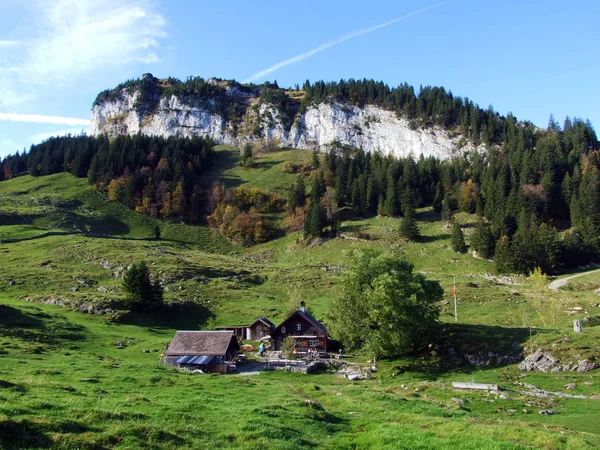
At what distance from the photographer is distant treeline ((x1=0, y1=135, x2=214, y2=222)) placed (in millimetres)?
139625

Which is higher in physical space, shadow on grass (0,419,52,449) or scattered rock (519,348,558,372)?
shadow on grass (0,419,52,449)

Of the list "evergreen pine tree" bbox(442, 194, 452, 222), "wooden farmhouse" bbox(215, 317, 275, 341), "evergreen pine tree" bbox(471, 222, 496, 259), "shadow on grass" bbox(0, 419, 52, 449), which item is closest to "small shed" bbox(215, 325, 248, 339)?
"wooden farmhouse" bbox(215, 317, 275, 341)

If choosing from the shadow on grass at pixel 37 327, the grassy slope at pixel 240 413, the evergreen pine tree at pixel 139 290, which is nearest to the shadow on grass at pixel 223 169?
the evergreen pine tree at pixel 139 290

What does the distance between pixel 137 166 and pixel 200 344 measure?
402ft

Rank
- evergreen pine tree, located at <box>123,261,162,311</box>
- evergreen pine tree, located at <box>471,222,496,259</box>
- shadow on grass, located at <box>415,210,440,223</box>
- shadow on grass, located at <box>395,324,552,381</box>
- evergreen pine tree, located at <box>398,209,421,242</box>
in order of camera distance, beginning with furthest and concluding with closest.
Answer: shadow on grass, located at <box>415,210,440,223</box> → evergreen pine tree, located at <box>398,209,421,242</box> → evergreen pine tree, located at <box>471,222,496,259</box> → evergreen pine tree, located at <box>123,261,162,311</box> → shadow on grass, located at <box>395,324,552,381</box>

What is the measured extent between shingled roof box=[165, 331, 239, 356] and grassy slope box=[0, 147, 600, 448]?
2.62 metres

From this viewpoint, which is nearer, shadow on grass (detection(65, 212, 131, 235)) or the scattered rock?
the scattered rock

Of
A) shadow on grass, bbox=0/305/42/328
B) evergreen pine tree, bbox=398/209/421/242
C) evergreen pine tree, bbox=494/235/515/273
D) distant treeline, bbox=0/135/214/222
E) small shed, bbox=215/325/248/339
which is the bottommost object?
small shed, bbox=215/325/248/339

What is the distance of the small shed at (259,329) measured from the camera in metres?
61.5

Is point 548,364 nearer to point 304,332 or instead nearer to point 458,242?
point 304,332

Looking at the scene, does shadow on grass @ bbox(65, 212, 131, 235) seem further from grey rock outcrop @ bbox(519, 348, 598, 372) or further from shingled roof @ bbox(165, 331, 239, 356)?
grey rock outcrop @ bbox(519, 348, 598, 372)

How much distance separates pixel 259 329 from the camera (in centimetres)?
6231

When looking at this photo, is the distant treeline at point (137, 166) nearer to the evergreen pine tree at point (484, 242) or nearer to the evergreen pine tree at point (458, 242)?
the evergreen pine tree at point (458, 242)

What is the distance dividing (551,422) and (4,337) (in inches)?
1865
